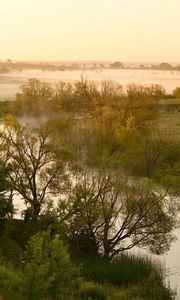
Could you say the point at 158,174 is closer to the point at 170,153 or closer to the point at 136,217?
the point at 170,153

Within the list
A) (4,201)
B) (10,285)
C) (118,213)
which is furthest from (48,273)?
(118,213)

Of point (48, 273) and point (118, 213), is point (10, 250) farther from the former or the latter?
point (48, 273)

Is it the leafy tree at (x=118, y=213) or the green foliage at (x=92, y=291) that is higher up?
the leafy tree at (x=118, y=213)

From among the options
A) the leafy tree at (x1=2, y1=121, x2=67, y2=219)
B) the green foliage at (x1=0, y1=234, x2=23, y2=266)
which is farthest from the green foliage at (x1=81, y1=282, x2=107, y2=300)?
the leafy tree at (x1=2, y1=121, x2=67, y2=219)

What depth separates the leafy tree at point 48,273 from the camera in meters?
11.7

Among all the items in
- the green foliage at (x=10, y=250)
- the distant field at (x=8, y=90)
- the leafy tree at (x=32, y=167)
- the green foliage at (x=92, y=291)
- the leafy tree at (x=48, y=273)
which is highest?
the distant field at (x=8, y=90)

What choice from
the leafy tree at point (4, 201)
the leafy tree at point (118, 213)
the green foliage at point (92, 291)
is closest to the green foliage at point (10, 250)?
the leafy tree at point (4, 201)

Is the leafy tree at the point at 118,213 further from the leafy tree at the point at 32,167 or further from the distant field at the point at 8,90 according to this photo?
the distant field at the point at 8,90

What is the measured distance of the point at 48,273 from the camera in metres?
12.2

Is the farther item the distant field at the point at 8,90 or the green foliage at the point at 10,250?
the distant field at the point at 8,90

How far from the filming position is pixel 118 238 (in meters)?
20.2

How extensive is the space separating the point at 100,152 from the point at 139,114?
34.0ft

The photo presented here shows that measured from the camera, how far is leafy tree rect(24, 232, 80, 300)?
11695 mm

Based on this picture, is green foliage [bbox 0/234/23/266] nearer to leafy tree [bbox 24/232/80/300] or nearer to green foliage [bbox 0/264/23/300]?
A: green foliage [bbox 0/264/23/300]
